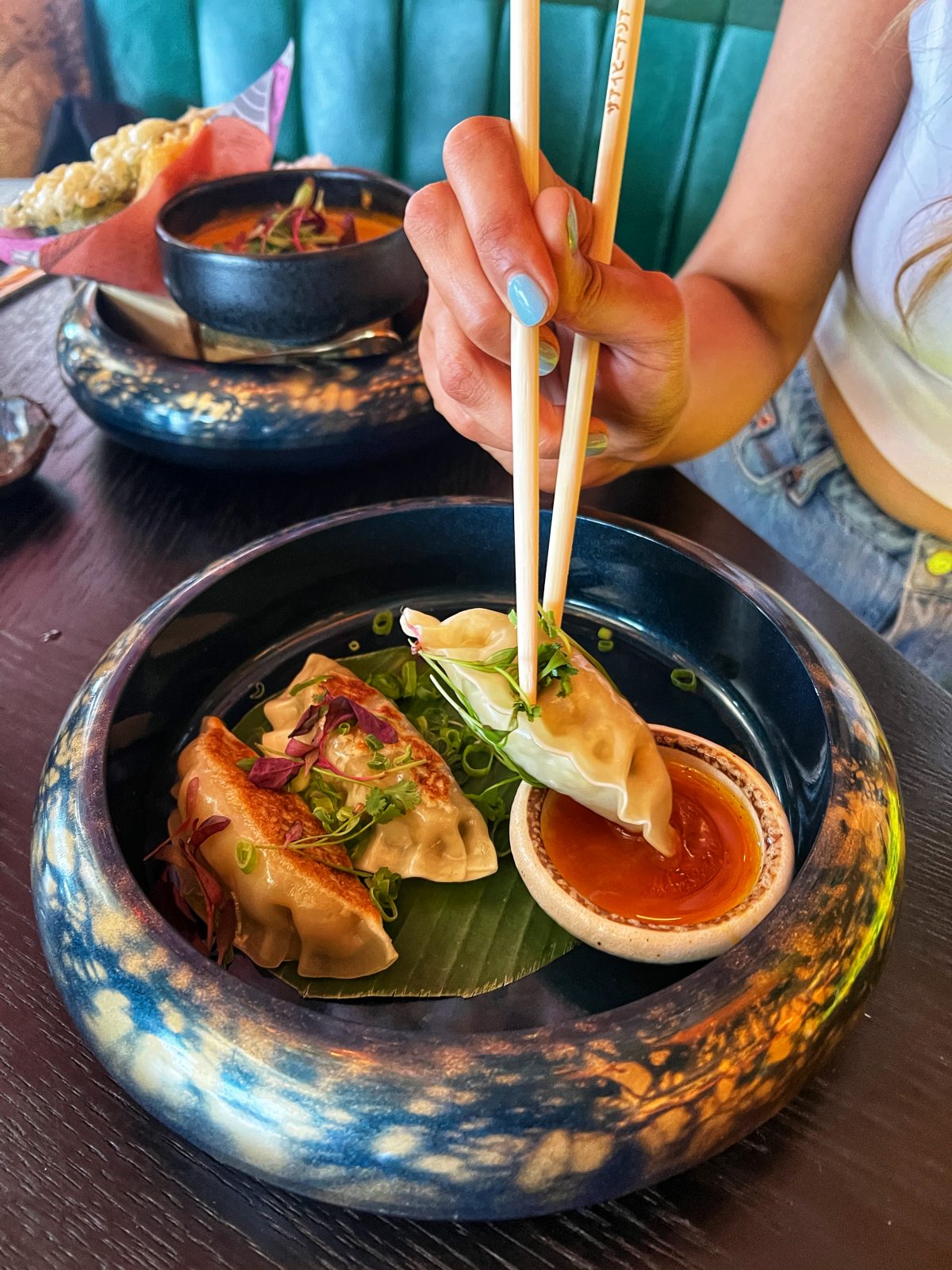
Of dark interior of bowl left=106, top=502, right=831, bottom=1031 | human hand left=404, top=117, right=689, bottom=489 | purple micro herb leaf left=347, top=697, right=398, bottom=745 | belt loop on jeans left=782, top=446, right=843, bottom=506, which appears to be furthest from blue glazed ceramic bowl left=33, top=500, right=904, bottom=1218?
belt loop on jeans left=782, top=446, right=843, bottom=506

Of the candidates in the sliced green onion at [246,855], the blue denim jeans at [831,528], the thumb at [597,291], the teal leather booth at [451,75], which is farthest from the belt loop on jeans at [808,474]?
the teal leather booth at [451,75]

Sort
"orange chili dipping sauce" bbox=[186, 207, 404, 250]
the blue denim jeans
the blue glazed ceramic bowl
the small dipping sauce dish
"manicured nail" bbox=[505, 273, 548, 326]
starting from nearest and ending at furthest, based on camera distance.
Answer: the blue glazed ceramic bowl
"manicured nail" bbox=[505, 273, 548, 326]
the small dipping sauce dish
the blue denim jeans
"orange chili dipping sauce" bbox=[186, 207, 404, 250]

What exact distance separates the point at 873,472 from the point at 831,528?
0.46ft

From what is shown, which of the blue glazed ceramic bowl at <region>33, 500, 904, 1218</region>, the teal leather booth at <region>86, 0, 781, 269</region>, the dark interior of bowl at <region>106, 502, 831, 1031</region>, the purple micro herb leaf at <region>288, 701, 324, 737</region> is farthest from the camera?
the teal leather booth at <region>86, 0, 781, 269</region>

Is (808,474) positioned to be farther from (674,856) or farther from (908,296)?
(674,856)

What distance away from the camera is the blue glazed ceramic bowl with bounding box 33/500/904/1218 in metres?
0.69

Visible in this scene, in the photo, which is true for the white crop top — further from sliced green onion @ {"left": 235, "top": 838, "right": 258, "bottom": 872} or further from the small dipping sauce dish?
sliced green onion @ {"left": 235, "top": 838, "right": 258, "bottom": 872}

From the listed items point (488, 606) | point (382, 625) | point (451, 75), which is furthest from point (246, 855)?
point (451, 75)

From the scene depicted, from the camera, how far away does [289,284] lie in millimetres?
1583

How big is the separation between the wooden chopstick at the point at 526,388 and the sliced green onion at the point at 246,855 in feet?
1.20

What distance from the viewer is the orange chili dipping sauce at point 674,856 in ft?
3.39

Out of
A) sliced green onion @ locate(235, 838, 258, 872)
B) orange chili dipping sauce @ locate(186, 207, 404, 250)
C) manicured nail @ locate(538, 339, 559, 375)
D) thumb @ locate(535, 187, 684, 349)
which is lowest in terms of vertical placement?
sliced green onion @ locate(235, 838, 258, 872)

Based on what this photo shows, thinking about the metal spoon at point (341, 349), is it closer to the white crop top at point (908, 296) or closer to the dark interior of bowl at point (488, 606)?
the dark interior of bowl at point (488, 606)

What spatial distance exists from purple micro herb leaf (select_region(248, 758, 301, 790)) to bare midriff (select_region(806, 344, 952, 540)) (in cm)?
129
